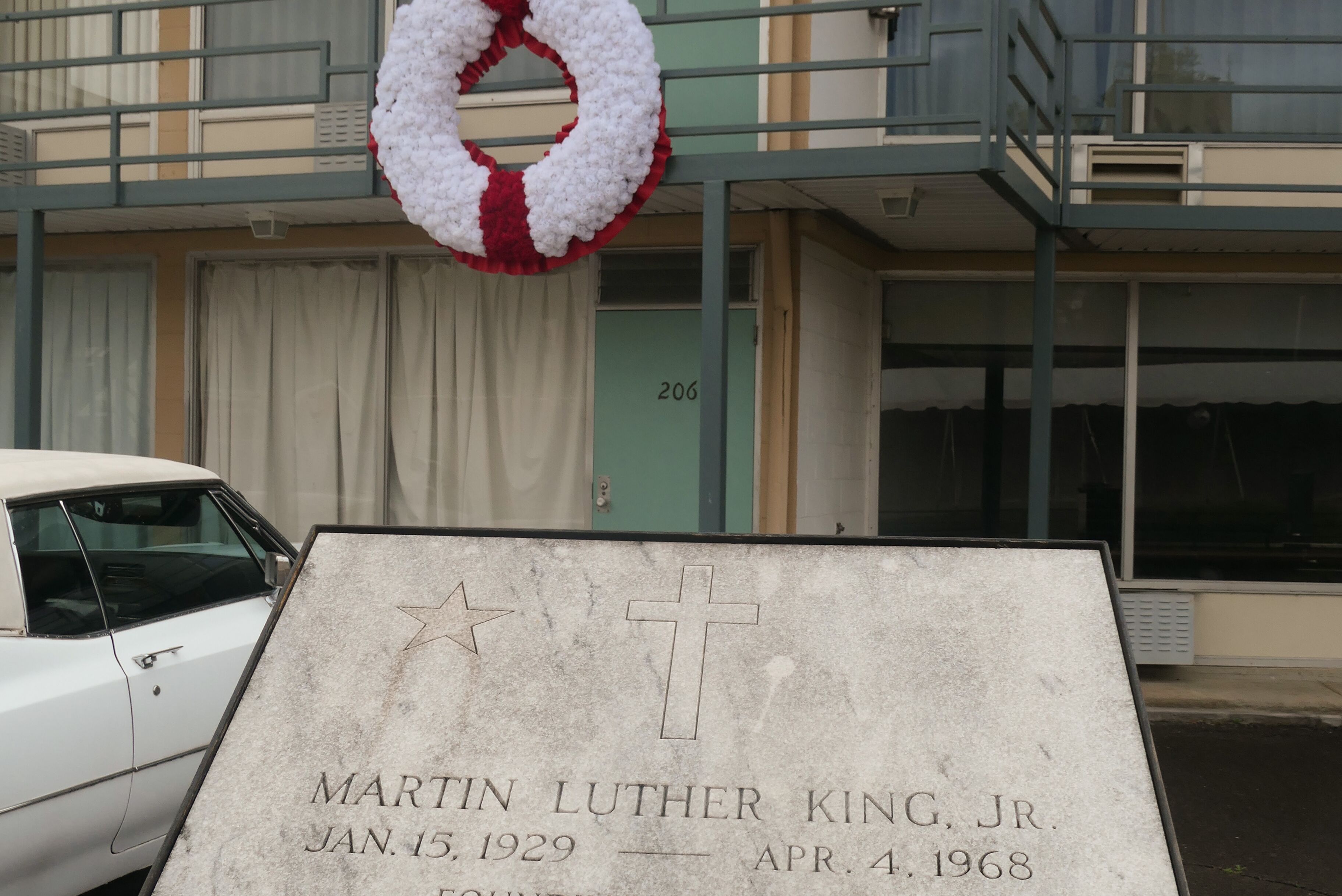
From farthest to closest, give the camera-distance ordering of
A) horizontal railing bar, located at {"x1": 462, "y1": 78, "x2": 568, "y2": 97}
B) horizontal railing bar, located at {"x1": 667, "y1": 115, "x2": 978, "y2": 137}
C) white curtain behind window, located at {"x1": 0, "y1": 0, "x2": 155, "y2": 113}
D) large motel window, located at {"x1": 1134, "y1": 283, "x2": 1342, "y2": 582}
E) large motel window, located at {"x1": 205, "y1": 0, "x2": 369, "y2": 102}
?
white curtain behind window, located at {"x1": 0, "y1": 0, "x2": 155, "y2": 113}
large motel window, located at {"x1": 205, "y1": 0, "x2": 369, "y2": 102}
large motel window, located at {"x1": 1134, "y1": 283, "x2": 1342, "y2": 582}
horizontal railing bar, located at {"x1": 462, "y1": 78, "x2": 568, "y2": 97}
horizontal railing bar, located at {"x1": 667, "y1": 115, "x2": 978, "y2": 137}

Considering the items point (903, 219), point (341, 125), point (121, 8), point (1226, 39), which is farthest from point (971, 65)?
point (121, 8)

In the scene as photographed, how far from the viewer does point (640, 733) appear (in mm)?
2805

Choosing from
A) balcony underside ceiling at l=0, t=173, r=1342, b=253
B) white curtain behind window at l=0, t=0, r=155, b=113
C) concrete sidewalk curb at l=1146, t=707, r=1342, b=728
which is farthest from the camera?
→ white curtain behind window at l=0, t=0, r=155, b=113

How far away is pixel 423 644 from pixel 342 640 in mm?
218

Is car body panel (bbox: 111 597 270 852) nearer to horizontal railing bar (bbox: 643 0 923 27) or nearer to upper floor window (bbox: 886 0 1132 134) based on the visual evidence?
horizontal railing bar (bbox: 643 0 923 27)

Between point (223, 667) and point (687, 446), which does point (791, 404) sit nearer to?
point (687, 446)

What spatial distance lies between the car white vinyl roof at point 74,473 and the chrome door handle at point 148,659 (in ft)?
1.88

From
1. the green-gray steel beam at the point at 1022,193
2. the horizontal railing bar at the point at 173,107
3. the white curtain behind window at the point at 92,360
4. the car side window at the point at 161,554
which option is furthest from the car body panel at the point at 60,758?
the white curtain behind window at the point at 92,360

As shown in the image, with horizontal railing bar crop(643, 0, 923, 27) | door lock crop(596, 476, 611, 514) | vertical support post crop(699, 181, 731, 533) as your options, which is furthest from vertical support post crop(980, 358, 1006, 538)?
horizontal railing bar crop(643, 0, 923, 27)

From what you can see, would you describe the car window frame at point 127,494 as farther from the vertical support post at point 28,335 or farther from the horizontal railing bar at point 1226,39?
the horizontal railing bar at point 1226,39

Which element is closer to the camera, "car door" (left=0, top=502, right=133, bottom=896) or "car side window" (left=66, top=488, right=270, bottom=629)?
"car door" (left=0, top=502, right=133, bottom=896)

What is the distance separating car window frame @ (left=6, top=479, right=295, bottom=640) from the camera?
3531mm

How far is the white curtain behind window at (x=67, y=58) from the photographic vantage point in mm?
8727

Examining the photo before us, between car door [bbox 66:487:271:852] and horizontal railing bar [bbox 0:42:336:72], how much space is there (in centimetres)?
326
